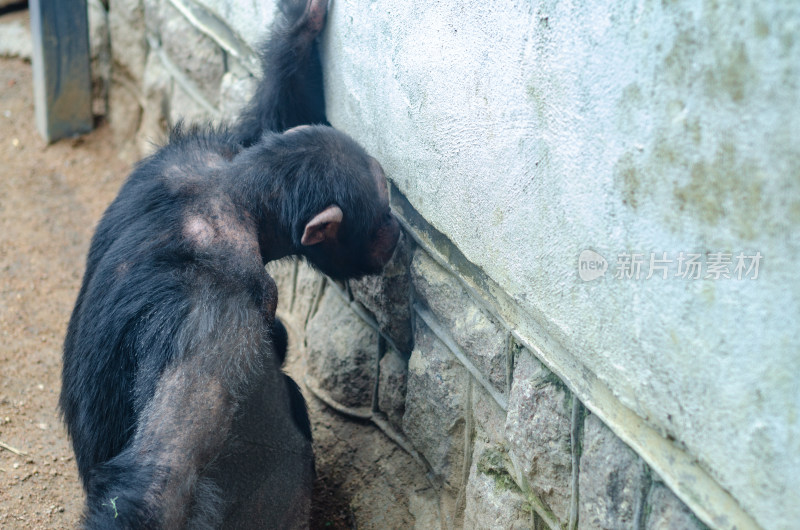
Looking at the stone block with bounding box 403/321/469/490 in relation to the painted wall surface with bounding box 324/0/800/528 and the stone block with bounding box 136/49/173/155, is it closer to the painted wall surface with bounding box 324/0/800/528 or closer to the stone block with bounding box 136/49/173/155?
the painted wall surface with bounding box 324/0/800/528

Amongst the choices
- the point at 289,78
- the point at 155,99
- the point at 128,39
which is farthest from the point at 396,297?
the point at 128,39

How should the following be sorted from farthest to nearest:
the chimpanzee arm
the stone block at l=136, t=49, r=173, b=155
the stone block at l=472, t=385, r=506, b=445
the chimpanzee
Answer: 1. the stone block at l=136, t=49, r=173, b=155
2. the chimpanzee arm
3. the stone block at l=472, t=385, r=506, b=445
4. the chimpanzee

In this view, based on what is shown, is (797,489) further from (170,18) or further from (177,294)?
(170,18)

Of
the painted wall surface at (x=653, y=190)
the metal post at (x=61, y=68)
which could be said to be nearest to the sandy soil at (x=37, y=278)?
the metal post at (x=61, y=68)

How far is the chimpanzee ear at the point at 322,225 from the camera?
9.39 feet

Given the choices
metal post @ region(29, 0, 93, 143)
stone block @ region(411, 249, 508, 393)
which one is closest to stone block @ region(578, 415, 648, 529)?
stone block @ region(411, 249, 508, 393)

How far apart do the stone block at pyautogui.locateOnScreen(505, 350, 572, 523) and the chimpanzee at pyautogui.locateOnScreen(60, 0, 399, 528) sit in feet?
3.06

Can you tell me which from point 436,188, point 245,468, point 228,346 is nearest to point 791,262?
point 436,188

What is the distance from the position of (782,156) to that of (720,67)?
0.75ft

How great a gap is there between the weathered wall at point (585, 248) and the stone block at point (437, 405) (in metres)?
0.01

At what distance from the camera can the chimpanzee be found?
234cm

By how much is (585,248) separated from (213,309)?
51.2 inches

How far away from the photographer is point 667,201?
1.67m

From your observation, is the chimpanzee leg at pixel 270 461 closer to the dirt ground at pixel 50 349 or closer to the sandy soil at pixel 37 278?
the dirt ground at pixel 50 349
